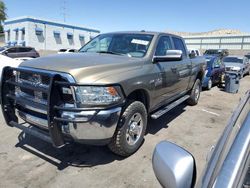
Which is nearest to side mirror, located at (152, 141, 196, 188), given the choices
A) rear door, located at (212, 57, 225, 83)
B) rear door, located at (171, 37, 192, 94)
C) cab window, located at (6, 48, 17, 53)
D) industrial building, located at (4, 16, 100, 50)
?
rear door, located at (171, 37, 192, 94)

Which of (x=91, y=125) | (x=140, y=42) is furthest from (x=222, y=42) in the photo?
(x=91, y=125)

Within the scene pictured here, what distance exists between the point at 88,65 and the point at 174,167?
7.88 feet

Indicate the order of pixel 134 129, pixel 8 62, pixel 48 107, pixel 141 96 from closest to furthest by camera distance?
pixel 48 107 → pixel 134 129 → pixel 141 96 → pixel 8 62

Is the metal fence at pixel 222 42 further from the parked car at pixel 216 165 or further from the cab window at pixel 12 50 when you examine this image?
the parked car at pixel 216 165

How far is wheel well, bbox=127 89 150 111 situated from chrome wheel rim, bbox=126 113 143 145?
0.29 metres

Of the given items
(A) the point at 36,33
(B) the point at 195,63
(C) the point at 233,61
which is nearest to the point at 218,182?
(B) the point at 195,63

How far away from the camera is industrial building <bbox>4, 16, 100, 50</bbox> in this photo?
37.8m

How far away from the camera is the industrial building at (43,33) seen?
3784 cm

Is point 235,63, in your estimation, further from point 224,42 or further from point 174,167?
point 224,42

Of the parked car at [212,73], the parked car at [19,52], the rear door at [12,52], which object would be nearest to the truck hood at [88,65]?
the parked car at [212,73]

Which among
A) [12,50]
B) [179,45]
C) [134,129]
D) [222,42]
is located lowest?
[134,129]

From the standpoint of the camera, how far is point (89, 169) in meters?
3.66

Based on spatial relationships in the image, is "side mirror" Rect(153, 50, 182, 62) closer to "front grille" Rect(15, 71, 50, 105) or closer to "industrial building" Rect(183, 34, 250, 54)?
"front grille" Rect(15, 71, 50, 105)

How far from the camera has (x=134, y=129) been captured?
13.4ft
